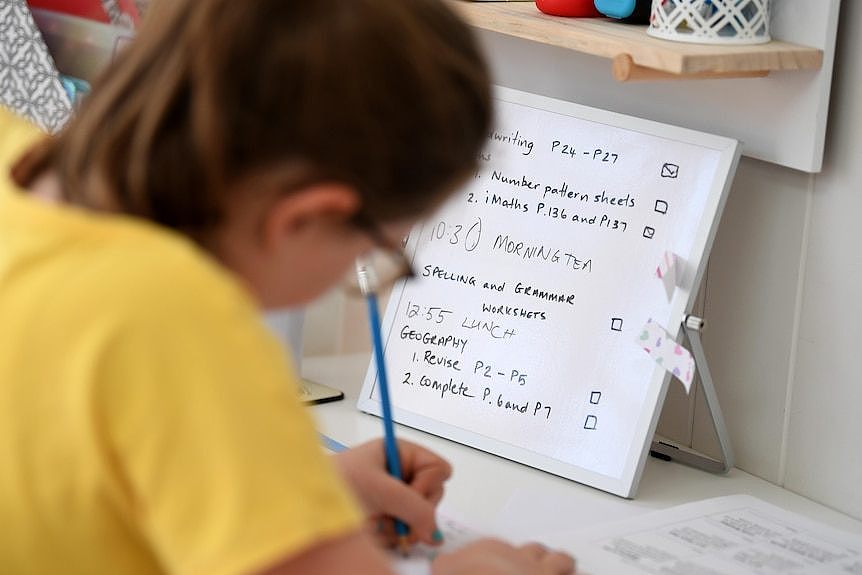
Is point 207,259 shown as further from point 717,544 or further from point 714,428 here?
point 714,428

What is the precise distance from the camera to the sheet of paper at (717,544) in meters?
0.94

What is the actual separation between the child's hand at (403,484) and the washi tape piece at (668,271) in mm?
262

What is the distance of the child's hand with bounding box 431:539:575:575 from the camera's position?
2.66 feet

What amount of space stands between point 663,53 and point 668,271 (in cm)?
20

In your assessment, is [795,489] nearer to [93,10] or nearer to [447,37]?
[447,37]

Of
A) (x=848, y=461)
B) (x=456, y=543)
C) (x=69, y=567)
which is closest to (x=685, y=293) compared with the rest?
(x=848, y=461)

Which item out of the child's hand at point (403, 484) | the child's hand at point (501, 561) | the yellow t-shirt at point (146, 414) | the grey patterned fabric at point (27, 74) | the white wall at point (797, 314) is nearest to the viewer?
the yellow t-shirt at point (146, 414)

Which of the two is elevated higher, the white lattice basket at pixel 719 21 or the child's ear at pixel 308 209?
the white lattice basket at pixel 719 21

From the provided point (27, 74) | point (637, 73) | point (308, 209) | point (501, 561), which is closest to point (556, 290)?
point (637, 73)

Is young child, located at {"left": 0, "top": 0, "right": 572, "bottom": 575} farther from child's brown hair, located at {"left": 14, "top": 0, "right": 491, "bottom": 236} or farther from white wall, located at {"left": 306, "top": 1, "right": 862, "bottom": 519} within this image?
white wall, located at {"left": 306, "top": 1, "right": 862, "bottom": 519}

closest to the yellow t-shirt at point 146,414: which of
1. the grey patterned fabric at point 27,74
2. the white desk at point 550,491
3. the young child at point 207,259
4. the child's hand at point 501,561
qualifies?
the young child at point 207,259

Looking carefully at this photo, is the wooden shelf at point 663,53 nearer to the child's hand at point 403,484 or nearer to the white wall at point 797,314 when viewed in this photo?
the white wall at point 797,314

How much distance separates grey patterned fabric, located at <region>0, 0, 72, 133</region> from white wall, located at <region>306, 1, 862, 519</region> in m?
0.64

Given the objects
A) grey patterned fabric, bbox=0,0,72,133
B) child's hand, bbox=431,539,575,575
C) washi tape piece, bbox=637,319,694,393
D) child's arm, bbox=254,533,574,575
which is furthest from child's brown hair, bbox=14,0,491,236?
grey patterned fabric, bbox=0,0,72,133
